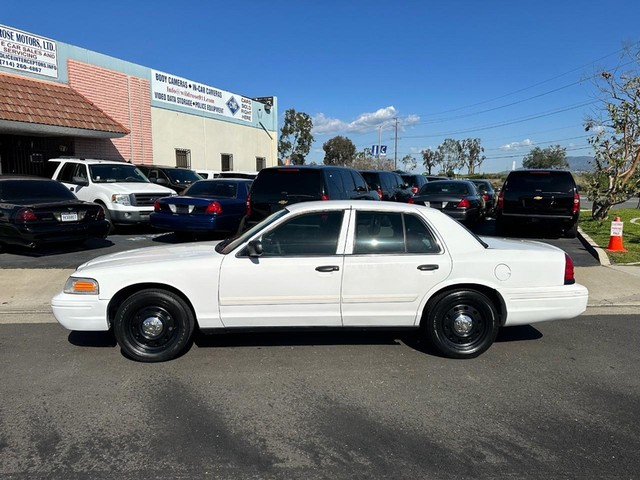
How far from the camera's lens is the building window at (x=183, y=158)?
23373 mm

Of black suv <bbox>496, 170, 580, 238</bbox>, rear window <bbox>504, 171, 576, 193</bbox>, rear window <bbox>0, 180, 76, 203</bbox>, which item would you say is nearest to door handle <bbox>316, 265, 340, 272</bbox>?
rear window <bbox>0, 180, 76, 203</bbox>

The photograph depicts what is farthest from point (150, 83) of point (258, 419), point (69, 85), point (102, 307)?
point (258, 419)

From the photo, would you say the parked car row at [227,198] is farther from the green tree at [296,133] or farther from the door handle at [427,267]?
the green tree at [296,133]

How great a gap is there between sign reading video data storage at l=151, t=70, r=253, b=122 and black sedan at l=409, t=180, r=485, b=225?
13.5m

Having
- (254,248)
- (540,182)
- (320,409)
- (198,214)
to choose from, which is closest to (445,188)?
(540,182)

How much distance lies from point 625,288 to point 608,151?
32.9ft

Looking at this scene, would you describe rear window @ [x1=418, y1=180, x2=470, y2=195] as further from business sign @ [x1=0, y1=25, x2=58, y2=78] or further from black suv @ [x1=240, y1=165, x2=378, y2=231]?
business sign @ [x1=0, y1=25, x2=58, y2=78]

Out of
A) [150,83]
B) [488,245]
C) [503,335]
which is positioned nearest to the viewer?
[488,245]

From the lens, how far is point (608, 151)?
15750mm

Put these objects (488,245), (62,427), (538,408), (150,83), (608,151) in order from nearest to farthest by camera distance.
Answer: (62,427) < (538,408) < (488,245) < (608,151) < (150,83)

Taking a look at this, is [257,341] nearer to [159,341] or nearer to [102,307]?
[159,341]

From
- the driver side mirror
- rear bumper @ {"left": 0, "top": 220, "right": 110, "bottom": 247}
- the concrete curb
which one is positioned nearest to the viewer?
the driver side mirror

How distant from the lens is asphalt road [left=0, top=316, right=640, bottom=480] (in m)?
3.06

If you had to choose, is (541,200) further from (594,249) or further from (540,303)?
(540,303)
